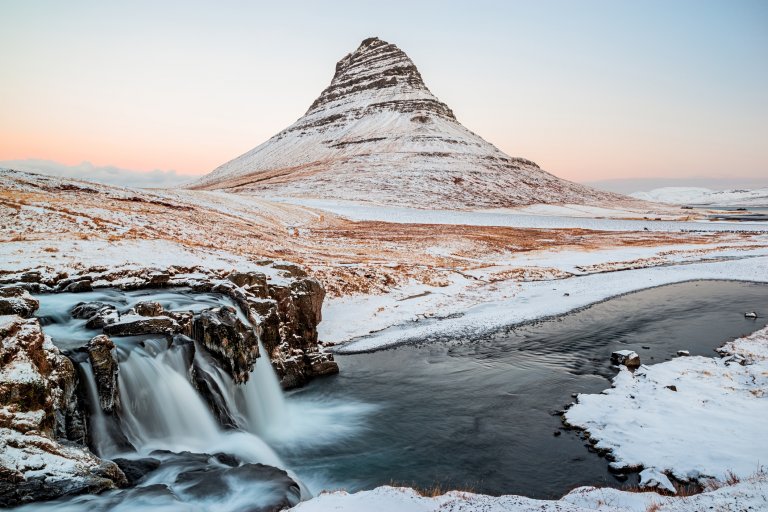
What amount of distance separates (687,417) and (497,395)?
5.38m

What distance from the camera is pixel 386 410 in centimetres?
1484

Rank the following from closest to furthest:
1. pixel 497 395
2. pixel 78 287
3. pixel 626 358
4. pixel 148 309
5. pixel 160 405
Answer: pixel 160 405 → pixel 148 309 → pixel 78 287 → pixel 497 395 → pixel 626 358

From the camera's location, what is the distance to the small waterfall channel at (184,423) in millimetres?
8352

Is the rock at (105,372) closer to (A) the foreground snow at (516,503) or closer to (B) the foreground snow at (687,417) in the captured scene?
(A) the foreground snow at (516,503)

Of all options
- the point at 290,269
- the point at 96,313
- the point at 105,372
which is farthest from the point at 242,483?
the point at 290,269

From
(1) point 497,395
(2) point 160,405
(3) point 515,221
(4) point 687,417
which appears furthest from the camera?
(3) point 515,221

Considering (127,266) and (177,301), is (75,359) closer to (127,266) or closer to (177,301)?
(177,301)

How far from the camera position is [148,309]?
13.0 meters

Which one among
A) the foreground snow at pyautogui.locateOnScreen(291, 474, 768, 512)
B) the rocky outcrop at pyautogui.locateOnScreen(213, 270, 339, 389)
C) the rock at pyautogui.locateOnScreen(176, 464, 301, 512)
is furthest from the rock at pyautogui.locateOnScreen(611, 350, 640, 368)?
the rock at pyautogui.locateOnScreen(176, 464, 301, 512)

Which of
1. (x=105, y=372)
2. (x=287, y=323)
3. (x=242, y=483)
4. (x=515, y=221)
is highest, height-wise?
(x=515, y=221)

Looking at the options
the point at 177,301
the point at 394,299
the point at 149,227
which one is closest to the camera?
the point at 177,301

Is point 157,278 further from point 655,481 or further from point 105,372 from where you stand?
point 655,481

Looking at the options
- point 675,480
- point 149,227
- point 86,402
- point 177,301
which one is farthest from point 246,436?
point 149,227

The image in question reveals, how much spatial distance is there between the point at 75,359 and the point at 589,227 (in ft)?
256
